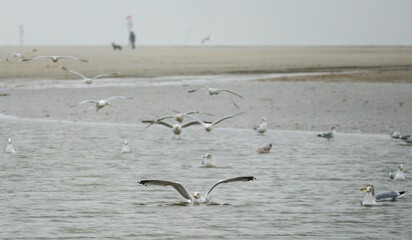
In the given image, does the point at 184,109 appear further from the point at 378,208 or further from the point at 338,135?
the point at 378,208

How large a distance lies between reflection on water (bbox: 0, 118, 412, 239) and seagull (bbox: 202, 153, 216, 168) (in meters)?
0.14

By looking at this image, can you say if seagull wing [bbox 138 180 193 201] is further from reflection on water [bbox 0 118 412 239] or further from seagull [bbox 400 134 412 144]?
seagull [bbox 400 134 412 144]

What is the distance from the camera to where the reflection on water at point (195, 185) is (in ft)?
40.8

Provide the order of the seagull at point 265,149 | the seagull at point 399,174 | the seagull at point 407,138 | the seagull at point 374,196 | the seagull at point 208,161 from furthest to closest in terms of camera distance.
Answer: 1. the seagull at point 407,138
2. the seagull at point 265,149
3. the seagull at point 208,161
4. the seagull at point 399,174
5. the seagull at point 374,196

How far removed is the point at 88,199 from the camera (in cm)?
1462

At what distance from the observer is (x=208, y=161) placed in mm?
18000

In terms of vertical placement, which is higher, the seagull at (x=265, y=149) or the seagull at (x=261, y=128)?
the seagull at (x=261, y=128)

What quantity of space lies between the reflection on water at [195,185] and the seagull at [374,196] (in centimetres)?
11

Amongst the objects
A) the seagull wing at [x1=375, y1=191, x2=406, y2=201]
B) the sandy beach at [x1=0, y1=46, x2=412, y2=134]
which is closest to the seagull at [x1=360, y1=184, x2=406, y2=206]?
the seagull wing at [x1=375, y1=191, x2=406, y2=201]

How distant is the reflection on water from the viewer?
12.4m

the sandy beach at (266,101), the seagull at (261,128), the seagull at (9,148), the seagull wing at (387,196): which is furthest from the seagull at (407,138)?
the seagull at (9,148)

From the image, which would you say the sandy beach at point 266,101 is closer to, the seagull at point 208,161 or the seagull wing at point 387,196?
the seagull at point 208,161

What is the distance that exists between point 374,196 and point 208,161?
14.4 feet

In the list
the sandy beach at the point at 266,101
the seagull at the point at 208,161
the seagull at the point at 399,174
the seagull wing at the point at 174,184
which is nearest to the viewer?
the seagull wing at the point at 174,184
